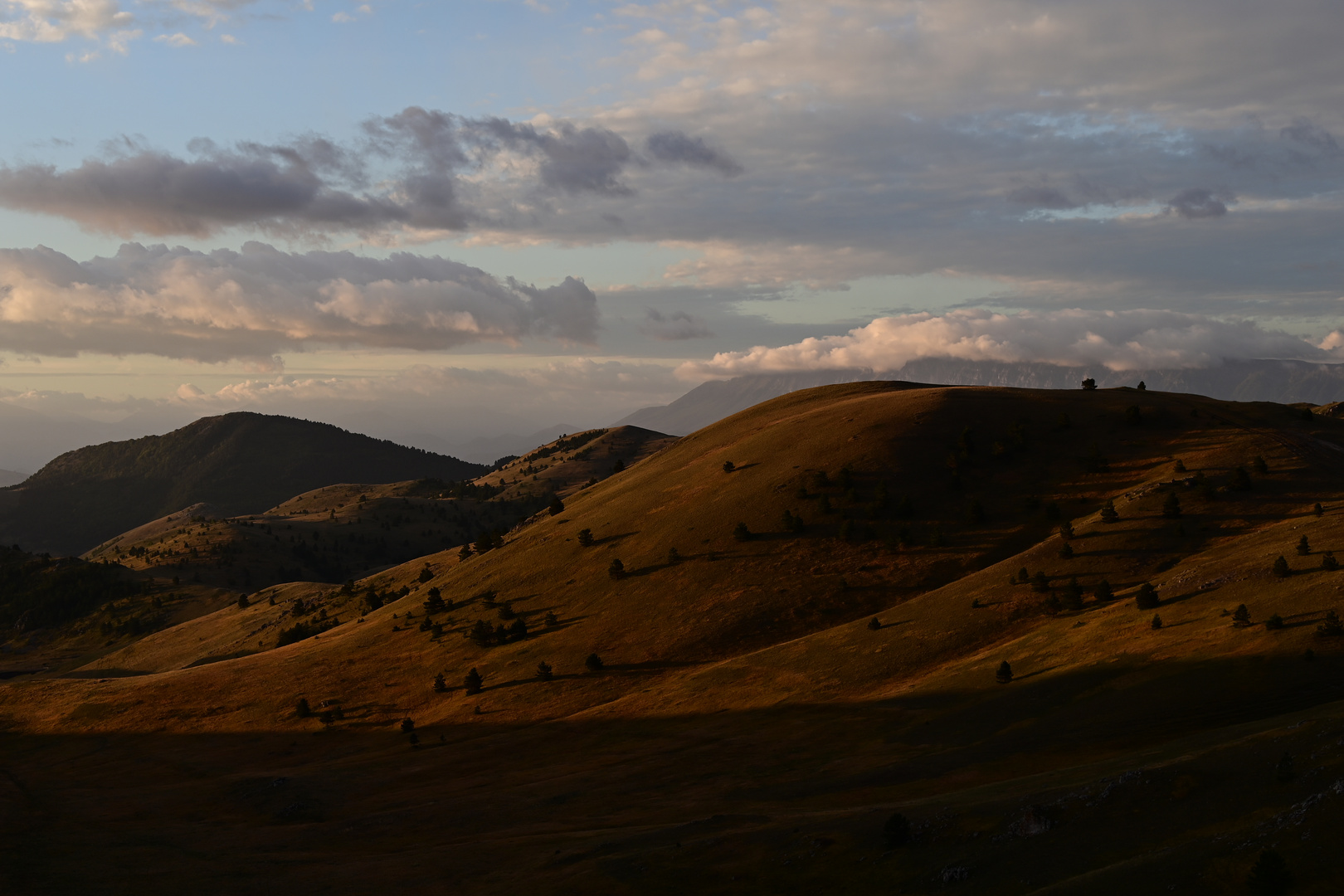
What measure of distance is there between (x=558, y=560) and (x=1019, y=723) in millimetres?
70299

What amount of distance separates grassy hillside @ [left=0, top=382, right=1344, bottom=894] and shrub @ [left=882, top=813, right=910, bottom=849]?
16.2 inches

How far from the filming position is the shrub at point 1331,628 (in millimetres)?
45438

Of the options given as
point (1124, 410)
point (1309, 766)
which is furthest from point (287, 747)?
point (1124, 410)

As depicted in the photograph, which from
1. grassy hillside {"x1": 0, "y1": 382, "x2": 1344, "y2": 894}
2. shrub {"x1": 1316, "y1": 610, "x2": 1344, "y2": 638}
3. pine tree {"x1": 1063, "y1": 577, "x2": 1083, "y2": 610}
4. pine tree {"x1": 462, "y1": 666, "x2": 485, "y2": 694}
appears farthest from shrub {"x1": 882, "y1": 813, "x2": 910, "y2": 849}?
pine tree {"x1": 462, "y1": 666, "x2": 485, "y2": 694}

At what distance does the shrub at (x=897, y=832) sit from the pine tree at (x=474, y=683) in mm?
56903

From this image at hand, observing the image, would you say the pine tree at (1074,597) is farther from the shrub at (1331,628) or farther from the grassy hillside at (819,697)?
the shrub at (1331,628)

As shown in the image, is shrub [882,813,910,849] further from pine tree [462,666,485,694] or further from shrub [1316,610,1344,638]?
pine tree [462,666,485,694]

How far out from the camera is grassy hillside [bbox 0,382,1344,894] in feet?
109

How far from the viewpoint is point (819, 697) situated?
6450 cm

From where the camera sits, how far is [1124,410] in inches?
4235

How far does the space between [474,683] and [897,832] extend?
57.6 meters

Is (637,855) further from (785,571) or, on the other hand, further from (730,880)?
(785,571)

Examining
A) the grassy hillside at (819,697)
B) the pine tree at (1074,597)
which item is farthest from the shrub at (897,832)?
the pine tree at (1074,597)

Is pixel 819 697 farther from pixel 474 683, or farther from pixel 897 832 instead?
pixel 474 683
